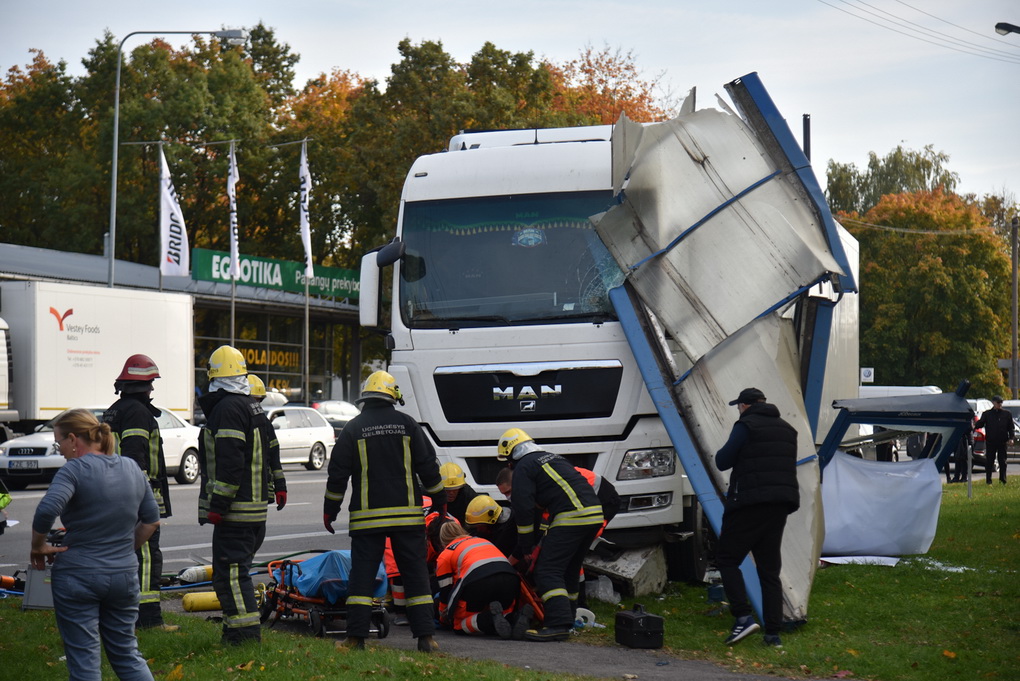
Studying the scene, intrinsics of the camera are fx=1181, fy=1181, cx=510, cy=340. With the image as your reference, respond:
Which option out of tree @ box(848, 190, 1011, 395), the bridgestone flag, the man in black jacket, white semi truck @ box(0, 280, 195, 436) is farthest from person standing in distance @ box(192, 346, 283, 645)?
tree @ box(848, 190, 1011, 395)

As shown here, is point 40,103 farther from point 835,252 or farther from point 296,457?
point 835,252

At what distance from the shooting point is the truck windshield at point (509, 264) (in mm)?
9688

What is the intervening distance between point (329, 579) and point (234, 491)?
1695mm

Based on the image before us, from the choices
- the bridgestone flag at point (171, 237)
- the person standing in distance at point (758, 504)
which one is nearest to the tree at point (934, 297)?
the bridgestone flag at point (171, 237)

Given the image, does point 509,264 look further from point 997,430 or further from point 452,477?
point 997,430

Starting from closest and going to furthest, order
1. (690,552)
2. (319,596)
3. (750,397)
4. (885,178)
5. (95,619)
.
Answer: (95,619) → (750,397) → (319,596) → (690,552) → (885,178)

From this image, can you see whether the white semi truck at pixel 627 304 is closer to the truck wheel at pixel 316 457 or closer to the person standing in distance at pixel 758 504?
the person standing in distance at pixel 758 504

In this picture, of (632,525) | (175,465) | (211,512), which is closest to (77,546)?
(211,512)

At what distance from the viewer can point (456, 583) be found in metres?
8.73

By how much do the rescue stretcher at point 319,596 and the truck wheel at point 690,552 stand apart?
2842 millimetres

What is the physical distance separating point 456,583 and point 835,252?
13.3 ft

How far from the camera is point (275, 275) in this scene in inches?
1658

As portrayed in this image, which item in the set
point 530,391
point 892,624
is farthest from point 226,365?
point 892,624

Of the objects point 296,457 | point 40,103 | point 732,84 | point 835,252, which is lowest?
point 296,457
